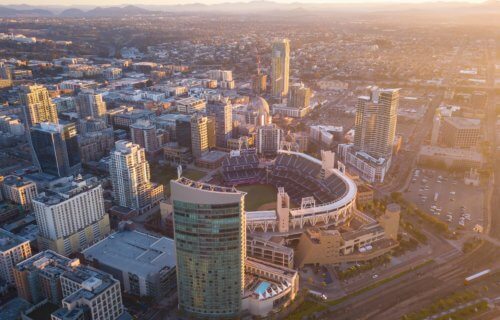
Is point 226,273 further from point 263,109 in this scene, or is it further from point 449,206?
point 263,109

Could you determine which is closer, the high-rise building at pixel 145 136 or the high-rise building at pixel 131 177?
the high-rise building at pixel 131 177

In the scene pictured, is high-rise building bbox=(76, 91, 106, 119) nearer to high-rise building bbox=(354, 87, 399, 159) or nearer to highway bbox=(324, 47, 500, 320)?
high-rise building bbox=(354, 87, 399, 159)

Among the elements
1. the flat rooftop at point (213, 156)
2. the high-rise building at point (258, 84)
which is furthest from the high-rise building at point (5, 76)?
the flat rooftop at point (213, 156)

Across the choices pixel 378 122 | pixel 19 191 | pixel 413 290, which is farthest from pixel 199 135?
pixel 413 290

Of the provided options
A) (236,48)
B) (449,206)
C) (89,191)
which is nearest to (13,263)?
(89,191)

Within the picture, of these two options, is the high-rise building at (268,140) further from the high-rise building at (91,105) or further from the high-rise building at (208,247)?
the high-rise building at (91,105)

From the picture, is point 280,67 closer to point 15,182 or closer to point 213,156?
point 213,156

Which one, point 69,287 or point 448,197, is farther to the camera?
point 448,197
